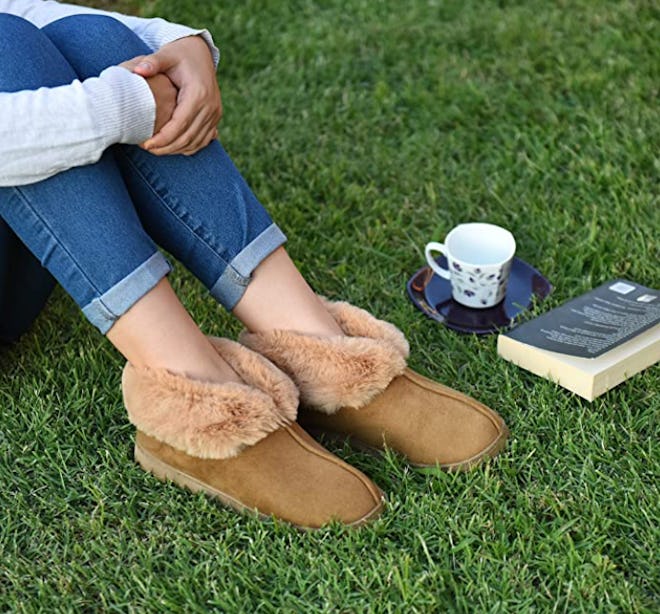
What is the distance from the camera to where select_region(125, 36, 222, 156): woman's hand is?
1.34m

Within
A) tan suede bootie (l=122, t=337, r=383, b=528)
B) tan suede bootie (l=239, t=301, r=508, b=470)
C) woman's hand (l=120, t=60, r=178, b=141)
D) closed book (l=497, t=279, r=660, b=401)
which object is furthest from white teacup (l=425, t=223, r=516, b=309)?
woman's hand (l=120, t=60, r=178, b=141)

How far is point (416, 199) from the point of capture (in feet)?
6.98

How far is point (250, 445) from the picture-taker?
A: 51.9 inches

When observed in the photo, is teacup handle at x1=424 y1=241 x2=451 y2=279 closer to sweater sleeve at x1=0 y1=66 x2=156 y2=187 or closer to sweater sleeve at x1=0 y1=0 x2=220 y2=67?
sweater sleeve at x1=0 y1=0 x2=220 y2=67

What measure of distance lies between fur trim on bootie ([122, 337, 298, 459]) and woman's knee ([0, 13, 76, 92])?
0.41 meters

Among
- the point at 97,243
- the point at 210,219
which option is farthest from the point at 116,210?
the point at 210,219

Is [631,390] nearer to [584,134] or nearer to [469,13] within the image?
[584,134]

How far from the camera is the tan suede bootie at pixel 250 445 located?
1.30 m

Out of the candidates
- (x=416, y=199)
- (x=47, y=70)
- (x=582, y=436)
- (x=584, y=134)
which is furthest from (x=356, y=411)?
(x=584, y=134)

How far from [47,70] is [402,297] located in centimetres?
81

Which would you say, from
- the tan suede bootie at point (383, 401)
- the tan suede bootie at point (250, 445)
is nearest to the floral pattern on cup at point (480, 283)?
the tan suede bootie at point (383, 401)

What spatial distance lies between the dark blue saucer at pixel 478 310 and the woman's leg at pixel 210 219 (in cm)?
36

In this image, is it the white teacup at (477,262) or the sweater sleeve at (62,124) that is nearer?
the sweater sleeve at (62,124)

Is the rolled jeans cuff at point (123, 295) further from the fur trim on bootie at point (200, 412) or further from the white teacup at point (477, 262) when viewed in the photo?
the white teacup at point (477, 262)
